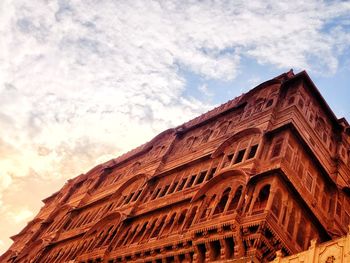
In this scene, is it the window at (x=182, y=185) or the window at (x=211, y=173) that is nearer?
the window at (x=211, y=173)

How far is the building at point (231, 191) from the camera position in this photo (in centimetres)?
1653

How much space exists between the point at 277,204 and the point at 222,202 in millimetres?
2794

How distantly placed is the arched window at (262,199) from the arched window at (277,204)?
323 mm

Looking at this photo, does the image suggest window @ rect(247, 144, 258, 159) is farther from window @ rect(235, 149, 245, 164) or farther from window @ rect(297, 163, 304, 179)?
window @ rect(297, 163, 304, 179)

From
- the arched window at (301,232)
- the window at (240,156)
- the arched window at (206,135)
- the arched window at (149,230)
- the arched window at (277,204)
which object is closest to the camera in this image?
the arched window at (277,204)

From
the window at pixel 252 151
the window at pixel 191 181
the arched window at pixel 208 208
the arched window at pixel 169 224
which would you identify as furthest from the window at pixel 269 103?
the arched window at pixel 169 224

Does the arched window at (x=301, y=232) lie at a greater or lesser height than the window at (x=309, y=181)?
lesser

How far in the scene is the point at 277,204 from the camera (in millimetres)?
16609

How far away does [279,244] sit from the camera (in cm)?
1531

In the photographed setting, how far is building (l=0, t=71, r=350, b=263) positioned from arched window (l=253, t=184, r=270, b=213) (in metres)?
0.04

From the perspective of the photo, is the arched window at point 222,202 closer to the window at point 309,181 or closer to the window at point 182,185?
the window at point 309,181

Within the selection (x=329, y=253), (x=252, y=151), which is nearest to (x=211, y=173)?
(x=252, y=151)

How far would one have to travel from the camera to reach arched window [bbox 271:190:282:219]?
53.3 feet

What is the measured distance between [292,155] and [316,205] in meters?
2.64
